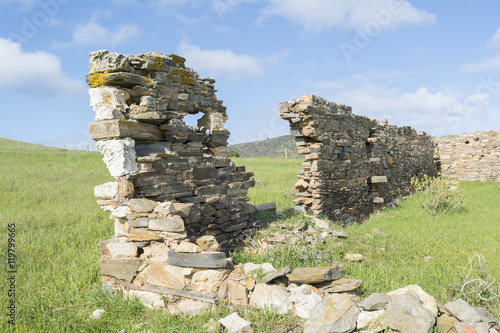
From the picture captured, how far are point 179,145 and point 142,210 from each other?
1.24 metres

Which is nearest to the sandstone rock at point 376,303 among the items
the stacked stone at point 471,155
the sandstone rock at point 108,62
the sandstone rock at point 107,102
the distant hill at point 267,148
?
the sandstone rock at point 107,102

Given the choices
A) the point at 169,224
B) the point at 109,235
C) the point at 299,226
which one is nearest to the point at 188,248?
the point at 169,224

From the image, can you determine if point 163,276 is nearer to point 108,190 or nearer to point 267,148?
point 108,190

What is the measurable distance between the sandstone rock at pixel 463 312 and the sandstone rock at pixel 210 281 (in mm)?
2489

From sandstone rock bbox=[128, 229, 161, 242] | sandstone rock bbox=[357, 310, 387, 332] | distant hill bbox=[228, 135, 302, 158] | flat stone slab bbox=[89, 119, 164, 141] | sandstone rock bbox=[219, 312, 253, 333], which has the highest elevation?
distant hill bbox=[228, 135, 302, 158]

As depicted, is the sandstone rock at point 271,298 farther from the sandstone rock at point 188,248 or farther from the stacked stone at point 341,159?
the stacked stone at point 341,159

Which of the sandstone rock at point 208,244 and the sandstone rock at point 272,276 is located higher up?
the sandstone rock at point 208,244

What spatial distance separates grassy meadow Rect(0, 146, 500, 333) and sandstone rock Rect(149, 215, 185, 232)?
3.28 feet

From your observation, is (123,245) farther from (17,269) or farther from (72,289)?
(17,269)

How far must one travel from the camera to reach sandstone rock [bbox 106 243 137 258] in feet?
14.9

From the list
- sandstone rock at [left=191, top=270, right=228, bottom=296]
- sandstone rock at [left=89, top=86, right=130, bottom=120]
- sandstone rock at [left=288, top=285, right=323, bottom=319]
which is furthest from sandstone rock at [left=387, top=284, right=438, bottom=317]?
sandstone rock at [left=89, top=86, right=130, bottom=120]

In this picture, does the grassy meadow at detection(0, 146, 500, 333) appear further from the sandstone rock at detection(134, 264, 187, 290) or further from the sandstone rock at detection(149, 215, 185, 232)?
the sandstone rock at detection(149, 215, 185, 232)

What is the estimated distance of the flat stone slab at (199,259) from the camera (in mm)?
3980

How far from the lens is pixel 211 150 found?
595 cm
